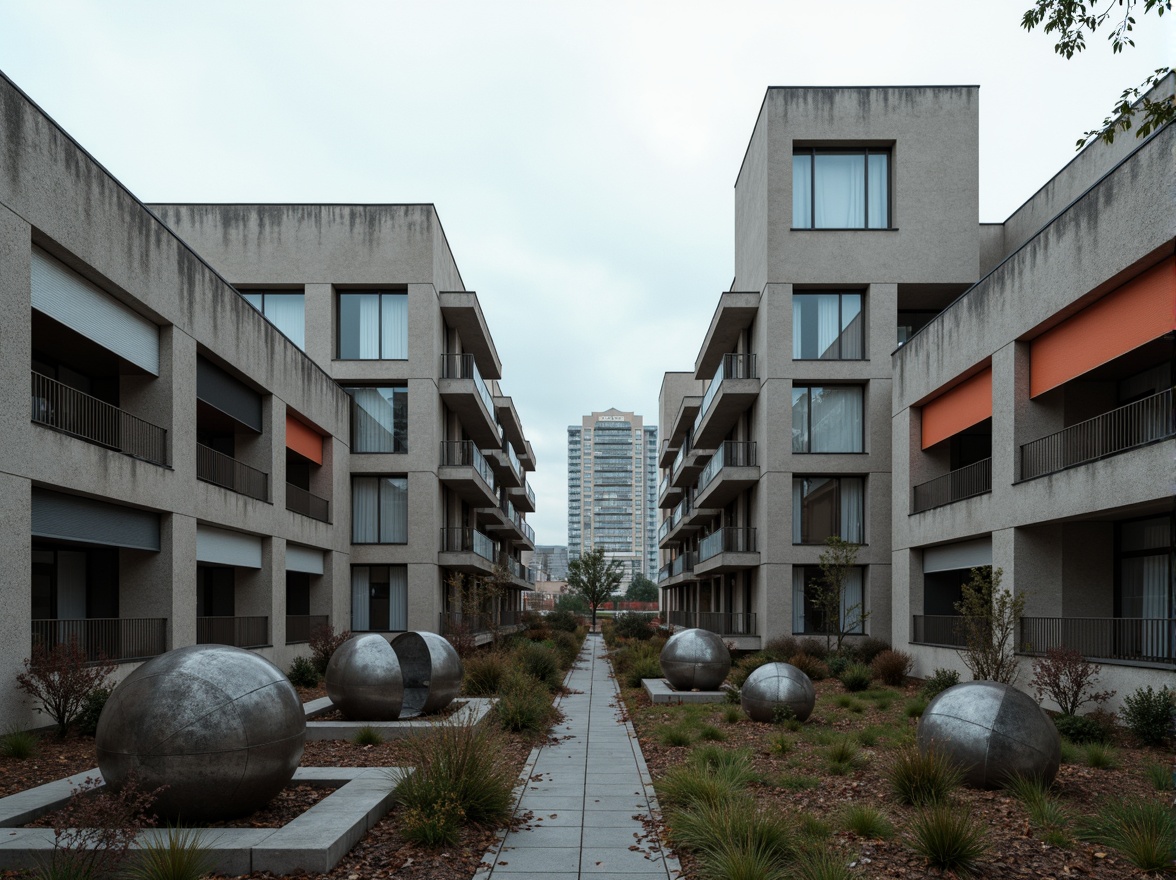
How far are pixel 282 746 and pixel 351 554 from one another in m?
24.3

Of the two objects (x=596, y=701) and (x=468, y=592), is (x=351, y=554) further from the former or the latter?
A: (x=596, y=701)

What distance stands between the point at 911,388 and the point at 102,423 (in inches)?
775

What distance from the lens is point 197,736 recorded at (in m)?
7.65

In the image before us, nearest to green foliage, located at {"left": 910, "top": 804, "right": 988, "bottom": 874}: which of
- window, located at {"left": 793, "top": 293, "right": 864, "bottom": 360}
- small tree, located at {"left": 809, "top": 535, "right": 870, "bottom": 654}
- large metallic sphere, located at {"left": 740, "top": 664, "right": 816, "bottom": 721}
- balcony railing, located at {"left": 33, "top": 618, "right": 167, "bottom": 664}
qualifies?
large metallic sphere, located at {"left": 740, "top": 664, "right": 816, "bottom": 721}

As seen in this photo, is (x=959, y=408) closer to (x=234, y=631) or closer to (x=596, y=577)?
(x=234, y=631)

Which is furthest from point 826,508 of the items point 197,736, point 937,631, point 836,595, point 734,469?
point 197,736

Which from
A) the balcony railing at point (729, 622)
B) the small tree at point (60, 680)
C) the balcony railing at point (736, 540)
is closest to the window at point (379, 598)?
the balcony railing at point (729, 622)

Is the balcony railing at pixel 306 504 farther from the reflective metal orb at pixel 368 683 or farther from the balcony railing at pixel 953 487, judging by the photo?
the balcony railing at pixel 953 487

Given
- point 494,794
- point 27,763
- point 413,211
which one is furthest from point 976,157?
point 27,763

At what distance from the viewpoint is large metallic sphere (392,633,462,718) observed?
1506 cm

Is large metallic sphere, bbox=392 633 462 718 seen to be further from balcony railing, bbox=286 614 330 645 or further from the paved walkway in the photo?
balcony railing, bbox=286 614 330 645

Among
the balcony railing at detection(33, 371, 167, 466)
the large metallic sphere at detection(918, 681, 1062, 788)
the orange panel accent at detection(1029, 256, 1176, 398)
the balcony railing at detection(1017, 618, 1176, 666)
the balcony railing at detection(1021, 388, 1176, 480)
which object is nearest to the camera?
the large metallic sphere at detection(918, 681, 1062, 788)

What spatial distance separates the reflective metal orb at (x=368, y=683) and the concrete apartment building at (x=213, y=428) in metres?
4.28

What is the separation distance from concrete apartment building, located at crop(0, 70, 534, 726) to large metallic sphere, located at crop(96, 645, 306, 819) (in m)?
6.27
